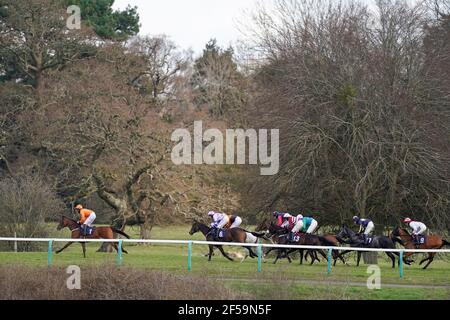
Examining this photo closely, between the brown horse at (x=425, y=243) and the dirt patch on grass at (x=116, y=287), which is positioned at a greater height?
the brown horse at (x=425, y=243)

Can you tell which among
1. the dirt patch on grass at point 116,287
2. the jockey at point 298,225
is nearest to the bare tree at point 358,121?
the jockey at point 298,225

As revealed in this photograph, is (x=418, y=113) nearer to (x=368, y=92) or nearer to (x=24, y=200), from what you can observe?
(x=368, y=92)

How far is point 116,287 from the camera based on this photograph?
58.3ft

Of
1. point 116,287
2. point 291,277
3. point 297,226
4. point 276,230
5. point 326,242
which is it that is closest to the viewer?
point 116,287

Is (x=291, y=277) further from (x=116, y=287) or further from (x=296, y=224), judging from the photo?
(x=296, y=224)

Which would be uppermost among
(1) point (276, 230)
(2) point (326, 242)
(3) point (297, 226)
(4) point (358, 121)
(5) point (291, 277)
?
(4) point (358, 121)

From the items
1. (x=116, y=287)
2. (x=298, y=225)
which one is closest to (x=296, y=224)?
(x=298, y=225)

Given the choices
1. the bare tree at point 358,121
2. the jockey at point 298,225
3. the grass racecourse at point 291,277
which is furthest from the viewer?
the bare tree at point 358,121

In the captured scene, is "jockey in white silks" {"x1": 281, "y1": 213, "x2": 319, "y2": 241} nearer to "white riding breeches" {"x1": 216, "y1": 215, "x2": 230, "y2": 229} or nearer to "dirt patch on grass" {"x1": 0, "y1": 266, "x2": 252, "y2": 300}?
"white riding breeches" {"x1": 216, "y1": 215, "x2": 230, "y2": 229}

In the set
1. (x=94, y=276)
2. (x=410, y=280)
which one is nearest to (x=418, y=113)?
(x=410, y=280)

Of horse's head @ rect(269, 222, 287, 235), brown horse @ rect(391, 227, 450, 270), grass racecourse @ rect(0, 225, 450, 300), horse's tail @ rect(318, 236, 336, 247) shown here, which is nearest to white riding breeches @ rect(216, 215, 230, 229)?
grass racecourse @ rect(0, 225, 450, 300)

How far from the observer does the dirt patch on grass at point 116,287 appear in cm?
1739

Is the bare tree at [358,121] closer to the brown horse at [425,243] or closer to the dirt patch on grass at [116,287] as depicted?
the brown horse at [425,243]

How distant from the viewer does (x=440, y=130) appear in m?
30.9
